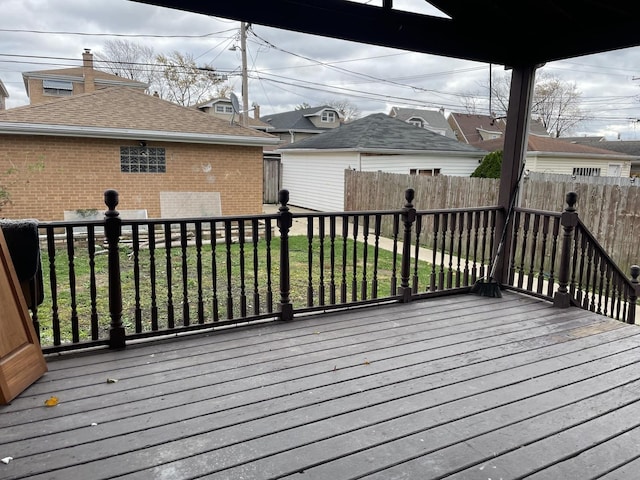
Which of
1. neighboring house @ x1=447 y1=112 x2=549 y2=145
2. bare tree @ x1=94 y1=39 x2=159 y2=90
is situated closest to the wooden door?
bare tree @ x1=94 y1=39 x2=159 y2=90

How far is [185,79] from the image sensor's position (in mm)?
22109

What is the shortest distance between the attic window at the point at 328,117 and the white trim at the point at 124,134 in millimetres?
16719

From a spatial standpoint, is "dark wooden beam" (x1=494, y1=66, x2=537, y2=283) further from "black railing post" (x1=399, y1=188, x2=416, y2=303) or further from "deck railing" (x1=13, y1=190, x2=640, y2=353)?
"black railing post" (x1=399, y1=188, x2=416, y2=303)

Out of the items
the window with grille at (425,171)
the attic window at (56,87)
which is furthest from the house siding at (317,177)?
the attic window at (56,87)

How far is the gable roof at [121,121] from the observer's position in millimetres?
8156

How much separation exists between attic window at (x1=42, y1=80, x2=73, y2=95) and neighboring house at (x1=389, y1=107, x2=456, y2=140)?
58.5 ft

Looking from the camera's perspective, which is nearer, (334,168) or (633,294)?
(633,294)

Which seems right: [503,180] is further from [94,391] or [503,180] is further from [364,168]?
[364,168]

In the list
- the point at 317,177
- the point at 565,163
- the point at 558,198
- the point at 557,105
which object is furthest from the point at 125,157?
the point at 557,105

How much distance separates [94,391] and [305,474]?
4.03 ft

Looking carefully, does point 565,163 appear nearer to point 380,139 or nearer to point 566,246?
point 380,139

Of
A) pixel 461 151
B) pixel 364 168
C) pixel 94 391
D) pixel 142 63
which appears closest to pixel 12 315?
pixel 94 391

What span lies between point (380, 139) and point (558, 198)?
21.9 ft

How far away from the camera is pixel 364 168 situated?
41.7 feet
